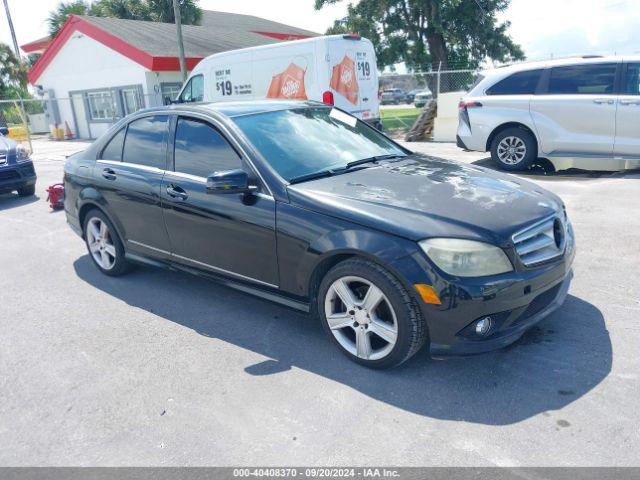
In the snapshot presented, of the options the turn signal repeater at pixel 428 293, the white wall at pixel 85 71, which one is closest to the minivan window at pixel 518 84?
the turn signal repeater at pixel 428 293

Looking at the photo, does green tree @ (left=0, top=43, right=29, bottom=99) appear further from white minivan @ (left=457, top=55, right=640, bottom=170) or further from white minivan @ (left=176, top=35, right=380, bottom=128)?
white minivan @ (left=457, top=55, right=640, bottom=170)

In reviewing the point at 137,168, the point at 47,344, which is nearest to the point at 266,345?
the point at 47,344

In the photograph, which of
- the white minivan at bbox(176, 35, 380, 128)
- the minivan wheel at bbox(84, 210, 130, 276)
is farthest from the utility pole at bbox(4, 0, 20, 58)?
the minivan wheel at bbox(84, 210, 130, 276)

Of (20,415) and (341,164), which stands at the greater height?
(341,164)

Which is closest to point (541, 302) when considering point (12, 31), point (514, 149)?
point (514, 149)

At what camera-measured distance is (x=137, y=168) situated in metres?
4.66

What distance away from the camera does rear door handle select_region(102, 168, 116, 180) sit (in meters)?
4.85

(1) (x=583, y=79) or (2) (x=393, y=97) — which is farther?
(2) (x=393, y=97)

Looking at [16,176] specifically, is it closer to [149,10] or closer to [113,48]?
[113,48]

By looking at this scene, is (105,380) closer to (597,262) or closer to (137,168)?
(137,168)

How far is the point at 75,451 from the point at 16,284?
319 centimetres

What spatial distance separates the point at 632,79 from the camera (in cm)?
825

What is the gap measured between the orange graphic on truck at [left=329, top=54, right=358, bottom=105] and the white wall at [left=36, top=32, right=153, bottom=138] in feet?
40.3

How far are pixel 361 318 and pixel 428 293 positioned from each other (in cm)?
52
